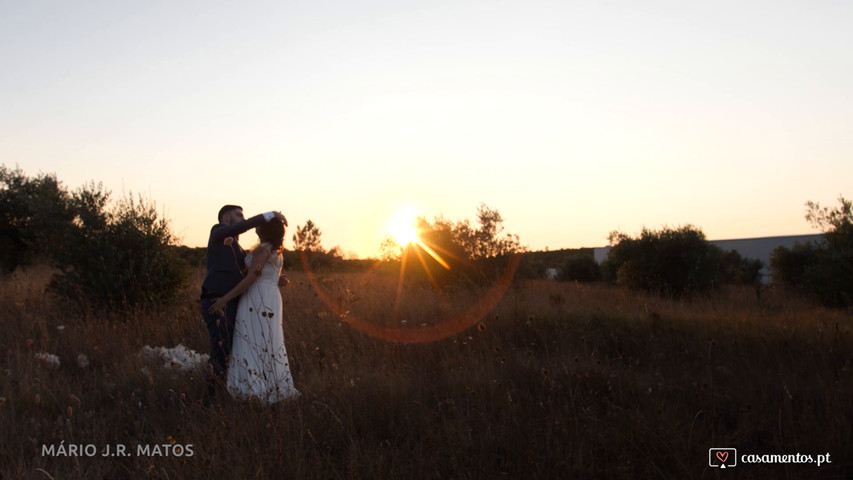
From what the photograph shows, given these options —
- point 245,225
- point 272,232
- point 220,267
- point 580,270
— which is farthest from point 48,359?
point 580,270

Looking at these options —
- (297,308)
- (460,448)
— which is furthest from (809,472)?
(297,308)

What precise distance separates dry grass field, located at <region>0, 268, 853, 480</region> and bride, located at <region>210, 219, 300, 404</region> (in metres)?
0.29

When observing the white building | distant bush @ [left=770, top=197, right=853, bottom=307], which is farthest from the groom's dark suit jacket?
the white building

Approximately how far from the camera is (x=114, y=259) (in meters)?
8.70

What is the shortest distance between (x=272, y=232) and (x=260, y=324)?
943 millimetres

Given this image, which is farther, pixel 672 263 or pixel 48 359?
pixel 672 263

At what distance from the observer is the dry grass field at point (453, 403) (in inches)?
139

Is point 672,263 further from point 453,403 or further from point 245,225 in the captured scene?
point 245,225

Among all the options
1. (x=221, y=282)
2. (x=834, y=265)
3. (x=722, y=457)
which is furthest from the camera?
(x=834, y=265)

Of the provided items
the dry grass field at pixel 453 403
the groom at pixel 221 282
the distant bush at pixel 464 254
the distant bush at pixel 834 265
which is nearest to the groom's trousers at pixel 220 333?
the groom at pixel 221 282

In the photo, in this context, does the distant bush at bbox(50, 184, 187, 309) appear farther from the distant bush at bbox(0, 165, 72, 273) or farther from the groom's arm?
the distant bush at bbox(0, 165, 72, 273)

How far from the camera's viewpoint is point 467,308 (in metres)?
8.70

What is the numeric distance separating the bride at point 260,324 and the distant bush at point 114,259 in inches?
174

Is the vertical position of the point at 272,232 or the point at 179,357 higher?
the point at 272,232
